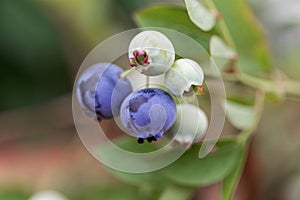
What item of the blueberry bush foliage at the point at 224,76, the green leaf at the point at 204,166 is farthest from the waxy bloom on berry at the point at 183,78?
the green leaf at the point at 204,166

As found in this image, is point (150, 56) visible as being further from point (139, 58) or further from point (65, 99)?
point (65, 99)

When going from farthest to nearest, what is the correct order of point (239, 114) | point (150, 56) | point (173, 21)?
1. point (239, 114)
2. point (173, 21)
3. point (150, 56)

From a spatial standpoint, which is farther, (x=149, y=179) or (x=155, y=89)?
(x=149, y=179)

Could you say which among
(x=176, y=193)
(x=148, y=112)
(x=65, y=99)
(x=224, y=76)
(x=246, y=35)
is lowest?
(x=148, y=112)

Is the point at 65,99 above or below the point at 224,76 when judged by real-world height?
above

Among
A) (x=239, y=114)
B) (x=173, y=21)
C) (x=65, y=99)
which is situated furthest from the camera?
(x=65, y=99)

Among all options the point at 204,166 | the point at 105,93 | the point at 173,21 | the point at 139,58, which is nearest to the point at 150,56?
the point at 139,58

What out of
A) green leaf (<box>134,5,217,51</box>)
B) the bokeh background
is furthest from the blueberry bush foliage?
the bokeh background
